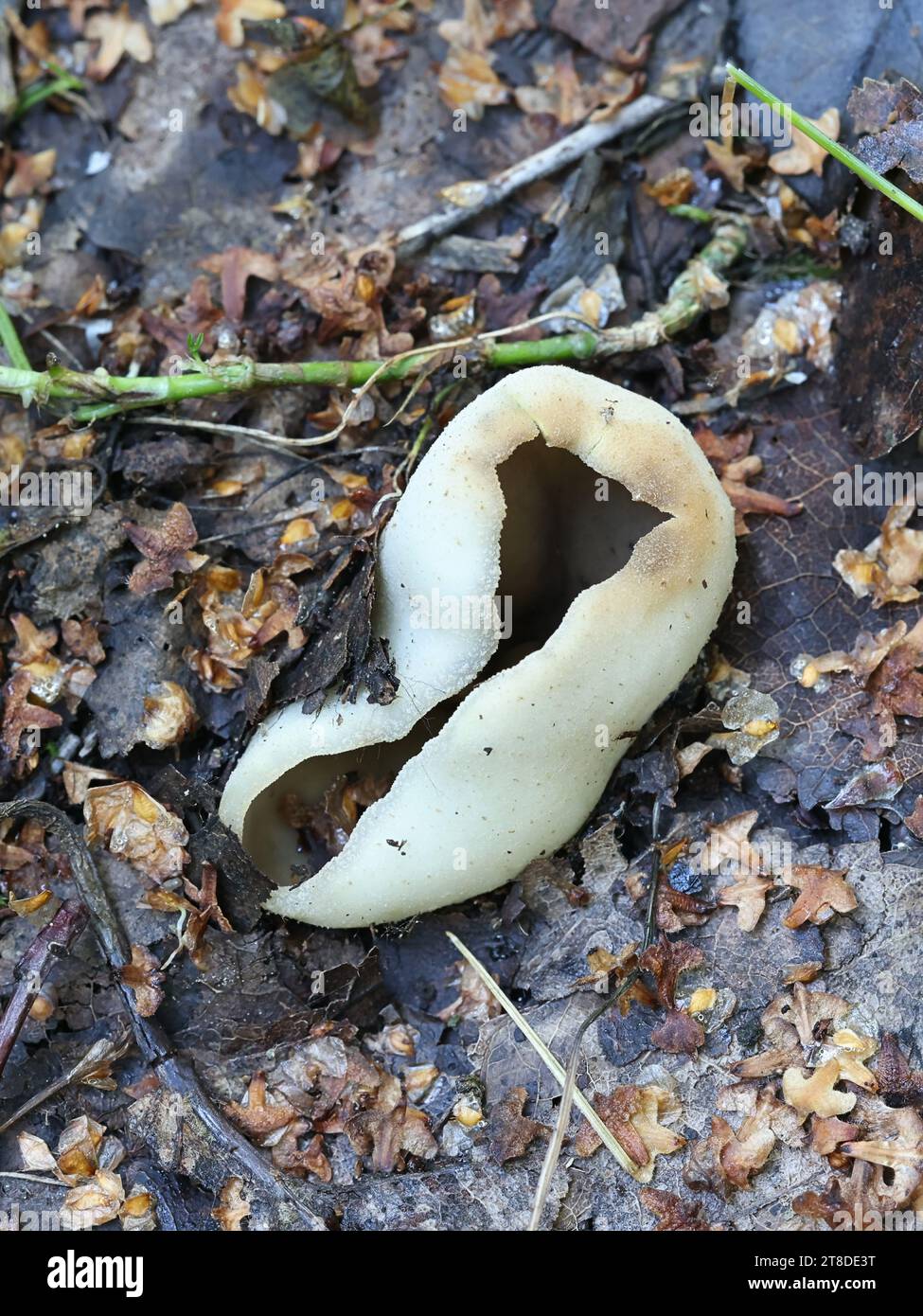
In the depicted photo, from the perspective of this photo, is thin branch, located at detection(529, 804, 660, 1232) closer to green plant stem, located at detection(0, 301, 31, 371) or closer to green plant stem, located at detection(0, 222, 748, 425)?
green plant stem, located at detection(0, 222, 748, 425)

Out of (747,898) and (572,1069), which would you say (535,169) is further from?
(572,1069)

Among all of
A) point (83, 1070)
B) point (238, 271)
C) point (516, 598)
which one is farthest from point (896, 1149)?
point (238, 271)

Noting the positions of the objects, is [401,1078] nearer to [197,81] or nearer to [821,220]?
[821,220]

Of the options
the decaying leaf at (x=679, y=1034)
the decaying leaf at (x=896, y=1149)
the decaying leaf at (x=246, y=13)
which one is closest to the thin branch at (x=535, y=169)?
the decaying leaf at (x=246, y=13)
